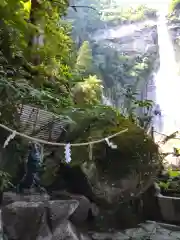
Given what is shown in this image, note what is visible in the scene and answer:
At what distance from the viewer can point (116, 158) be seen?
5316 mm

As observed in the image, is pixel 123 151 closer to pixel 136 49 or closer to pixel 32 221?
pixel 32 221

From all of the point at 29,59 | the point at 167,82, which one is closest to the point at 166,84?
the point at 167,82

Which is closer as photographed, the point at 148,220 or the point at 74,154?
the point at 74,154

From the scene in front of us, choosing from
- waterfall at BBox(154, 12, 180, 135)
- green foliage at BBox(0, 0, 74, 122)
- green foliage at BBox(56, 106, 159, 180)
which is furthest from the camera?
waterfall at BBox(154, 12, 180, 135)

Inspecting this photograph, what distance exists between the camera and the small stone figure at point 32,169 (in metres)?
4.05

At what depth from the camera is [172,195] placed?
638cm

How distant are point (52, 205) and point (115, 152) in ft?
6.01

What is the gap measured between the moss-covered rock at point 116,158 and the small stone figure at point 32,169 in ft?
2.14

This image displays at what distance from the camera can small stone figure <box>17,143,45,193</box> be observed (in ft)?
13.3

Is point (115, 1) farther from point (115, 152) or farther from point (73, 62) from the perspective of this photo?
point (115, 152)

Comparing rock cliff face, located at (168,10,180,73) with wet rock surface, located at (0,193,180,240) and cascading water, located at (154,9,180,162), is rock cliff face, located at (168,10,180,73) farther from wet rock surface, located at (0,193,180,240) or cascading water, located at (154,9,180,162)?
wet rock surface, located at (0,193,180,240)

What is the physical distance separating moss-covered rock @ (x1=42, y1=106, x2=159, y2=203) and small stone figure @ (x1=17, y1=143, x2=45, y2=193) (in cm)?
65

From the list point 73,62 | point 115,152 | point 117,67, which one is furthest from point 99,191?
point 117,67

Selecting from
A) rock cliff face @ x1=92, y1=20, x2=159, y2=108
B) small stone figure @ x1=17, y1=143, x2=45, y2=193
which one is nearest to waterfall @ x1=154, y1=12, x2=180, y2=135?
rock cliff face @ x1=92, y1=20, x2=159, y2=108
